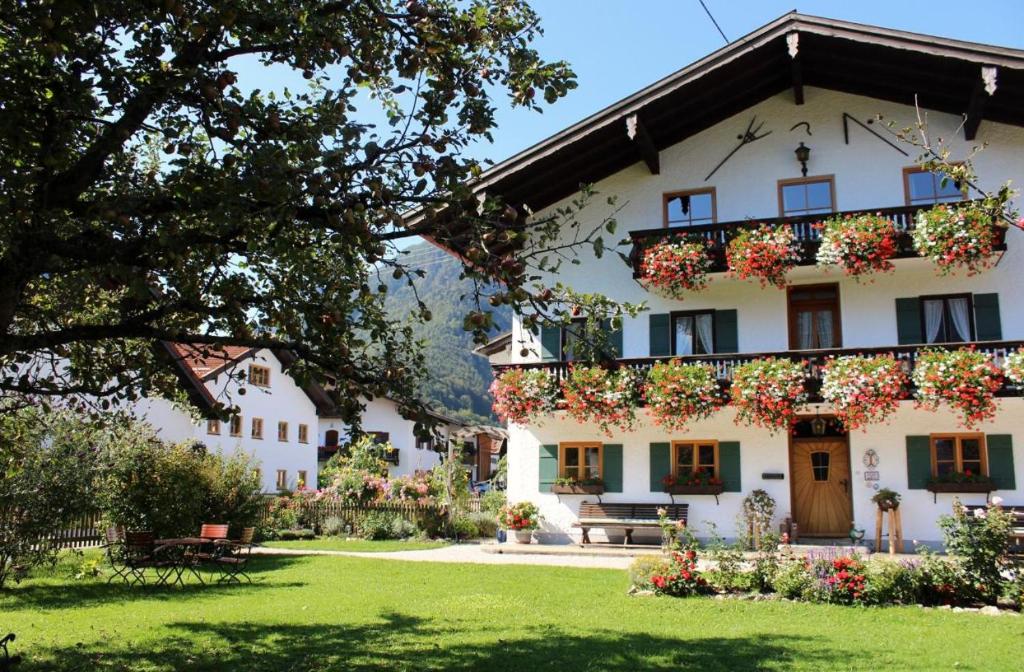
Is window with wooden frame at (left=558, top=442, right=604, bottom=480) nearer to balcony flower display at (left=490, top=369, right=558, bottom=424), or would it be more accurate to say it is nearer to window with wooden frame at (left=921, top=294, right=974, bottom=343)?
balcony flower display at (left=490, top=369, right=558, bottom=424)

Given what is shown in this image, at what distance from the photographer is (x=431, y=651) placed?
7.80 m

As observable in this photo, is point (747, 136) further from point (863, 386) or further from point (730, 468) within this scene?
point (730, 468)

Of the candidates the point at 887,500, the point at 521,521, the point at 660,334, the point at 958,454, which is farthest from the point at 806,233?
the point at 521,521

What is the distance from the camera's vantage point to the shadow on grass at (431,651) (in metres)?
7.18

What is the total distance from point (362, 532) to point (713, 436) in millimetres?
9715

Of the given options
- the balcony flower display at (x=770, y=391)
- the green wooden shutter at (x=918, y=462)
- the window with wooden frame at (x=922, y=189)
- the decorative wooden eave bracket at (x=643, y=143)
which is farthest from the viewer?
the decorative wooden eave bracket at (x=643, y=143)

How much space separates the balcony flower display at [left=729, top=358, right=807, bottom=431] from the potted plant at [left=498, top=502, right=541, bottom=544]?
17.0 ft

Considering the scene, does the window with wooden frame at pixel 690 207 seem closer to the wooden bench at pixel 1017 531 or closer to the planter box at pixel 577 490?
the planter box at pixel 577 490

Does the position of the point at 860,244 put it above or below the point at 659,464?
above

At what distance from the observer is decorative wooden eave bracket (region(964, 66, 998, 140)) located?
622 inches

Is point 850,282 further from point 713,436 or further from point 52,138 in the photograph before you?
point 52,138

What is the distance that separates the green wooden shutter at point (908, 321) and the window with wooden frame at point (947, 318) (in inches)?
5.4

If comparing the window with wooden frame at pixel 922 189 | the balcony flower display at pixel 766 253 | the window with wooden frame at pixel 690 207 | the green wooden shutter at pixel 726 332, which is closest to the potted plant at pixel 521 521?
the green wooden shutter at pixel 726 332

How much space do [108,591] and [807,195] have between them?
15612mm
